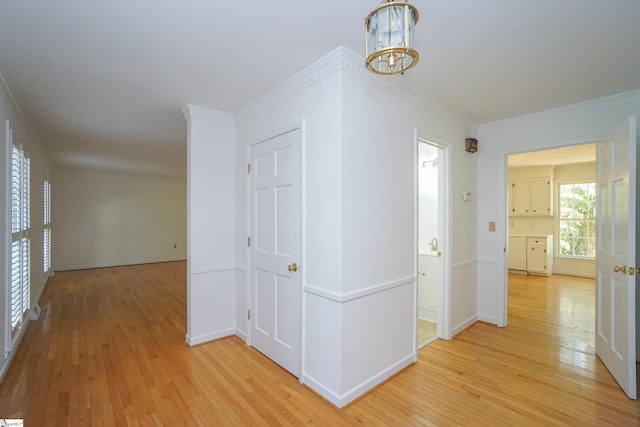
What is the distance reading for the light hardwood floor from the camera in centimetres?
203

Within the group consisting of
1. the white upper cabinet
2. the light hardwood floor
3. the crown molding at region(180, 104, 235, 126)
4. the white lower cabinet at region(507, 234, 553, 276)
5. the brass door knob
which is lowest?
the light hardwood floor

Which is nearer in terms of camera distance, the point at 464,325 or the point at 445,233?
the point at 445,233

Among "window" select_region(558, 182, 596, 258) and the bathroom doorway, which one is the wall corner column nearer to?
the bathroom doorway

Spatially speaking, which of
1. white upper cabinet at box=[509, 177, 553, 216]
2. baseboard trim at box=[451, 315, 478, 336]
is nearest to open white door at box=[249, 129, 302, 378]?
baseboard trim at box=[451, 315, 478, 336]

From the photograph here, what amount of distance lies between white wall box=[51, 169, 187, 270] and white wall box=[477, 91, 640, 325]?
322 inches

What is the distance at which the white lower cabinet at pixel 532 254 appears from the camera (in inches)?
260

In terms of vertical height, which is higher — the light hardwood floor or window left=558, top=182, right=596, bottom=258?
window left=558, top=182, right=596, bottom=258

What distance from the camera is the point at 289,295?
102 inches

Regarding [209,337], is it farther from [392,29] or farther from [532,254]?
[532,254]

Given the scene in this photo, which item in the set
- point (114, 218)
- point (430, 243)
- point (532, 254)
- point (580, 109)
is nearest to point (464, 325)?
point (430, 243)

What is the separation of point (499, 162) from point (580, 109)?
89 cm

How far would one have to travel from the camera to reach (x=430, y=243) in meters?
3.93

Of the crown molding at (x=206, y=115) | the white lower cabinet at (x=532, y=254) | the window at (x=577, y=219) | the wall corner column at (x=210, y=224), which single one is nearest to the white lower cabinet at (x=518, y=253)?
the white lower cabinet at (x=532, y=254)

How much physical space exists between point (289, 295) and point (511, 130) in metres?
3.27
